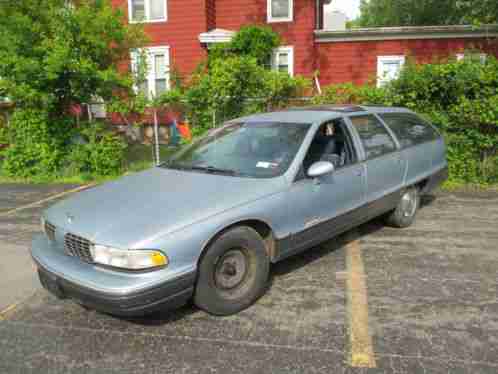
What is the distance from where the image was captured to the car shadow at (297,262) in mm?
3475

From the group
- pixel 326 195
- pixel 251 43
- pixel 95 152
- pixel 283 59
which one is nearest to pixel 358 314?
pixel 326 195

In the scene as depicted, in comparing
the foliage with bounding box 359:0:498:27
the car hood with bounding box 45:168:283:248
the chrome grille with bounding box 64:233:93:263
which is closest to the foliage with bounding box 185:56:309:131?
the car hood with bounding box 45:168:283:248

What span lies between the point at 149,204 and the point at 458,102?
654cm

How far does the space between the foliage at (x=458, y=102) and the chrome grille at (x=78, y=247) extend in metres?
6.24

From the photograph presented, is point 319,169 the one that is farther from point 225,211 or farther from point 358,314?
point 358,314

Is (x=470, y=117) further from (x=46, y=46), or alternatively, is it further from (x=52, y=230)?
(x=46, y=46)

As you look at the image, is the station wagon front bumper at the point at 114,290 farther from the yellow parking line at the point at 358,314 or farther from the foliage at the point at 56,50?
the foliage at the point at 56,50

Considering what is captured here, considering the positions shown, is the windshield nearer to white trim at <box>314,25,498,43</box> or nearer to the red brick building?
the red brick building

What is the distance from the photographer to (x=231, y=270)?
3422 millimetres

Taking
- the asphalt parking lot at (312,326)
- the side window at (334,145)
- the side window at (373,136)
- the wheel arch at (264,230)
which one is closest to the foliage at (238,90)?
the side window at (373,136)

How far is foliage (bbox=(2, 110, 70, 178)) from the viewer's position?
9.08 metres

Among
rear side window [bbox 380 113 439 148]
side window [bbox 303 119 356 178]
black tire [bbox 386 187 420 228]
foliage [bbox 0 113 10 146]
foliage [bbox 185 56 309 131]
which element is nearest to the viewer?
side window [bbox 303 119 356 178]

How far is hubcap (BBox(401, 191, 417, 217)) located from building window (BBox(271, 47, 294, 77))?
10.8 metres

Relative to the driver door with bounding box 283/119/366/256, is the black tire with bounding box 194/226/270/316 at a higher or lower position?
lower
